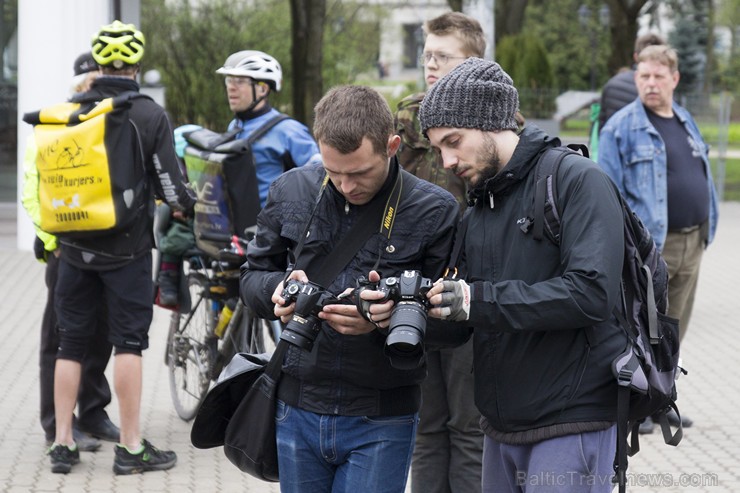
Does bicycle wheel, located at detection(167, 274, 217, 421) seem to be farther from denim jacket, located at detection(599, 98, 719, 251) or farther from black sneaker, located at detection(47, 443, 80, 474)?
denim jacket, located at detection(599, 98, 719, 251)

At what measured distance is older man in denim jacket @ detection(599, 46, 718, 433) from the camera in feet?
22.3

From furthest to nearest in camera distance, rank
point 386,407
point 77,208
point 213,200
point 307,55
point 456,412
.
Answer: point 307,55, point 213,200, point 77,208, point 456,412, point 386,407

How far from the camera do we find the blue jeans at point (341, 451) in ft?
11.0

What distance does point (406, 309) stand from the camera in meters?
3.00

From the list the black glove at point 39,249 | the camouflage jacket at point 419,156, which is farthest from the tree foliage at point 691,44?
the camouflage jacket at point 419,156

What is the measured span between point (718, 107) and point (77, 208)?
1651 cm

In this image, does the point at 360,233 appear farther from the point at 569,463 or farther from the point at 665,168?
the point at 665,168

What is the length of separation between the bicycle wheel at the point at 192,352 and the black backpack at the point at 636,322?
394cm

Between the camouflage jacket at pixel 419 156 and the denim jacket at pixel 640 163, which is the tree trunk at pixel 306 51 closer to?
the denim jacket at pixel 640 163

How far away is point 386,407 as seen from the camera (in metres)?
3.40

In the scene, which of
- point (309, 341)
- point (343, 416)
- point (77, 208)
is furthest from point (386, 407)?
point (77, 208)

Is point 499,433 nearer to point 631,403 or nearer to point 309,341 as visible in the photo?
point 631,403

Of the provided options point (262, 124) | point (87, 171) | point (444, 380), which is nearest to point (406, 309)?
point (444, 380)

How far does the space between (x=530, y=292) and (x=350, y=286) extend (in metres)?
0.54
